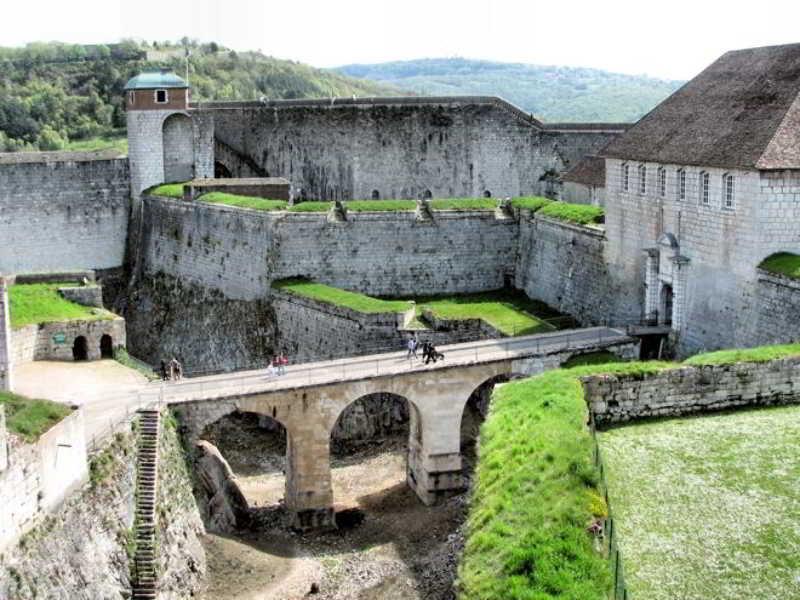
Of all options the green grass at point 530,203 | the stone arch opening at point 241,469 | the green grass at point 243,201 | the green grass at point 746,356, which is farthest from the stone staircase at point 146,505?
the green grass at point 530,203

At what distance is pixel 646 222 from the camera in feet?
121

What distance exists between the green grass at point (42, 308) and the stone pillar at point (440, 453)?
1254cm

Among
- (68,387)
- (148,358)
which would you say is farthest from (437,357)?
(148,358)

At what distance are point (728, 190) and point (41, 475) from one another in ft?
65.1

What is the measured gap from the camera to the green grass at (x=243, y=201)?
46.4m

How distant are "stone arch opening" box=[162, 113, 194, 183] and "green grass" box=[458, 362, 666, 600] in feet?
114

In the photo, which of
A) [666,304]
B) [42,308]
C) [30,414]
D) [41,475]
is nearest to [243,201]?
[42,308]

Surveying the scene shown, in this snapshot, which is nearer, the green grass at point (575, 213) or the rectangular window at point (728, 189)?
the rectangular window at point (728, 189)

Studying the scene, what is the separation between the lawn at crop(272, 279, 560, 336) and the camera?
4044 centimetres

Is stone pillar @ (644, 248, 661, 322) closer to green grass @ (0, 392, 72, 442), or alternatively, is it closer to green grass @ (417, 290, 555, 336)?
green grass @ (417, 290, 555, 336)

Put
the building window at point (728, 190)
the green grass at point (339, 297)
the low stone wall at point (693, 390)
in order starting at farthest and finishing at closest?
the green grass at point (339, 297)
the building window at point (728, 190)
the low stone wall at point (693, 390)

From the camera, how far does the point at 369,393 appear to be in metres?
33.8

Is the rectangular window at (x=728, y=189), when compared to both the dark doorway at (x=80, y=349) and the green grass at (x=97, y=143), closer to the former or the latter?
the dark doorway at (x=80, y=349)

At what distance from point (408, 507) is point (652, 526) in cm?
1889
